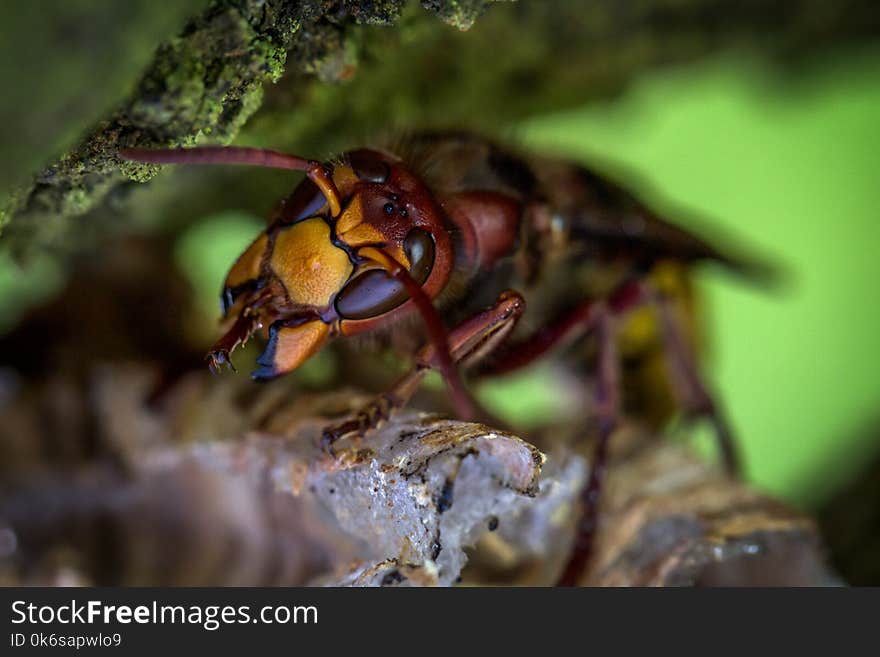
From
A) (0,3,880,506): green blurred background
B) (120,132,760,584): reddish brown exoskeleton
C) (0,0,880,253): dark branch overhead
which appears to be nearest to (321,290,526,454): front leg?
(120,132,760,584): reddish brown exoskeleton

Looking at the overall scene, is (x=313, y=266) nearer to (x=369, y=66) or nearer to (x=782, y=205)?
(x=369, y=66)

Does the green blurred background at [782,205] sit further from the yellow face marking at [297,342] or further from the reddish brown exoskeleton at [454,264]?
the yellow face marking at [297,342]

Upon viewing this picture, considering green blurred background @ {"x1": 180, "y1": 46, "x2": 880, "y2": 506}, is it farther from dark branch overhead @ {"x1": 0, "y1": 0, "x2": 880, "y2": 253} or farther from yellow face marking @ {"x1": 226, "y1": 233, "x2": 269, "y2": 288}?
yellow face marking @ {"x1": 226, "y1": 233, "x2": 269, "y2": 288}

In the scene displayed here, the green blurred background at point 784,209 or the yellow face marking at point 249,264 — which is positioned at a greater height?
the green blurred background at point 784,209


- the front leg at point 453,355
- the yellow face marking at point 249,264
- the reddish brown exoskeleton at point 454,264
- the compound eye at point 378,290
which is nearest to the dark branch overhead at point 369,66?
the reddish brown exoskeleton at point 454,264

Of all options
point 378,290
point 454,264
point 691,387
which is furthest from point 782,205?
point 378,290

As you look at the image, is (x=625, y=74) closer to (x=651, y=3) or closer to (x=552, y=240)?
(x=651, y=3)
